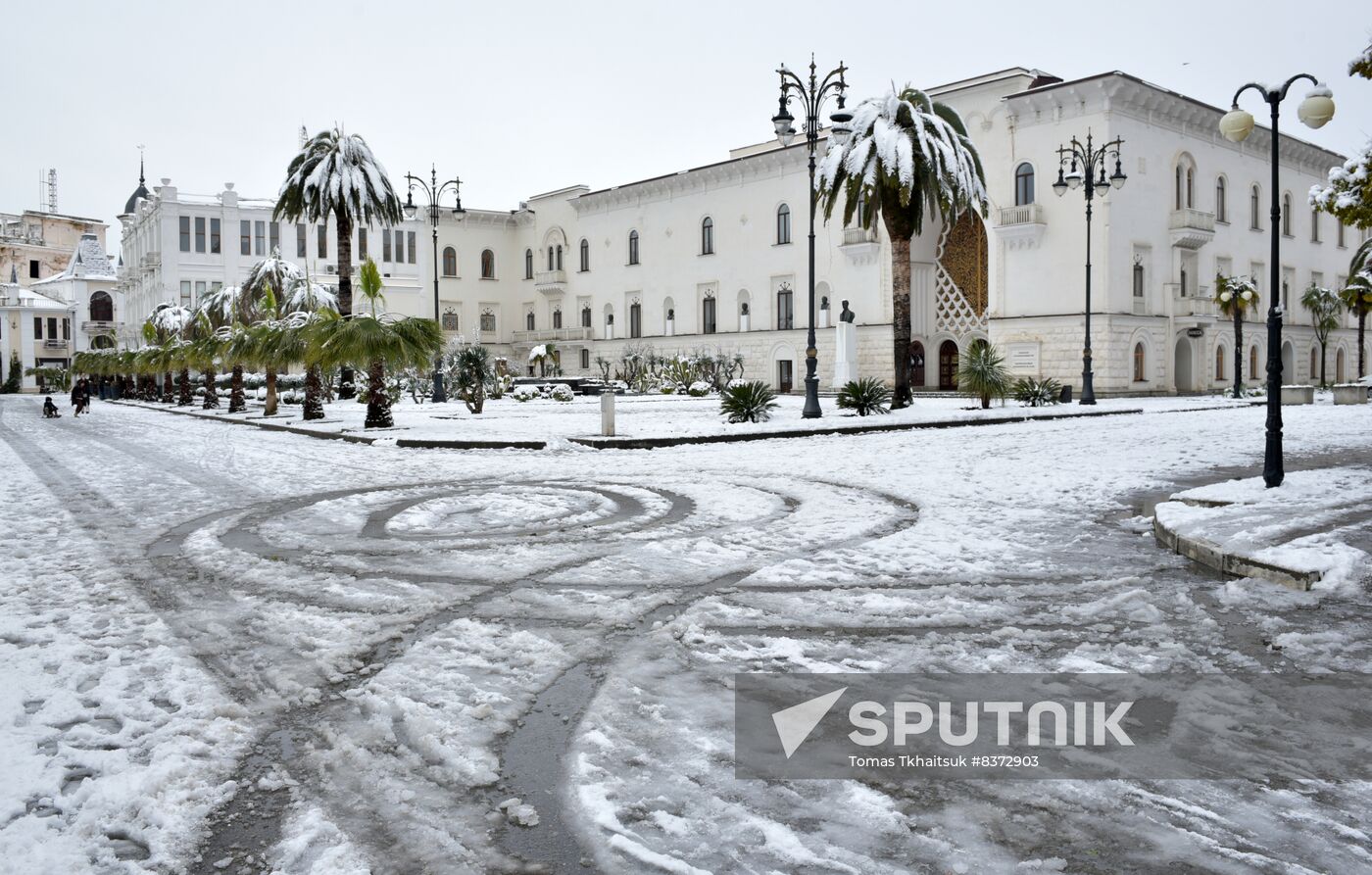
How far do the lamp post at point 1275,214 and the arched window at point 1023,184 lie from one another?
103 ft

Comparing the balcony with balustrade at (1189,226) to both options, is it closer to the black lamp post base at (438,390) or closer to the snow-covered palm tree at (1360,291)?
the snow-covered palm tree at (1360,291)

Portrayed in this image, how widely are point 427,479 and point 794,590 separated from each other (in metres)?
7.82

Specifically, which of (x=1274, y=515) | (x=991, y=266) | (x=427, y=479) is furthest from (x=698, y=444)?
(x=991, y=266)

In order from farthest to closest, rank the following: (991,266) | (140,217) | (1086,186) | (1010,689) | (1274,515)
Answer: (140,217)
(991,266)
(1086,186)
(1274,515)
(1010,689)

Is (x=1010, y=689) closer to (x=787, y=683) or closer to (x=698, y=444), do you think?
(x=787, y=683)

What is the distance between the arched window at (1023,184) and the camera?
134ft

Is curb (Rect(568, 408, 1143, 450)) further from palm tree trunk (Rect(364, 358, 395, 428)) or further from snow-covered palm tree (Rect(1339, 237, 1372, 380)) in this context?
palm tree trunk (Rect(364, 358, 395, 428))

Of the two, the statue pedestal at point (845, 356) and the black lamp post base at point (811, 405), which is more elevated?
the statue pedestal at point (845, 356)

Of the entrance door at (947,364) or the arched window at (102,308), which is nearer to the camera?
the entrance door at (947,364)

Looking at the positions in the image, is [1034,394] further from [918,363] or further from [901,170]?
[918,363]

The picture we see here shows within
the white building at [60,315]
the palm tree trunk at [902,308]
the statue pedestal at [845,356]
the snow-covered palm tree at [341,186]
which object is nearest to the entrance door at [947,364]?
the statue pedestal at [845,356]

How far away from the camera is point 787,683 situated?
4684mm

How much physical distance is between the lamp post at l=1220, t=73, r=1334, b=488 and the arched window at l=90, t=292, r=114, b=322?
327 feet

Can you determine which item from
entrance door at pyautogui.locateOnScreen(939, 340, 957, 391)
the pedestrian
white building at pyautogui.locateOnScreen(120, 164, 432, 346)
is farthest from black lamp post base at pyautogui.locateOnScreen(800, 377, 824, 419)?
white building at pyautogui.locateOnScreen(120, 164, 432, 346)
